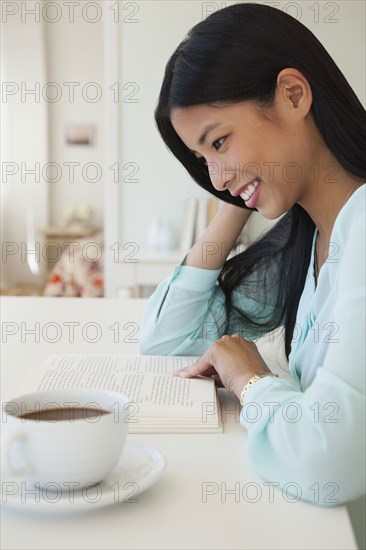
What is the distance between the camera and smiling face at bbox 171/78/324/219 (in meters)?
1.04

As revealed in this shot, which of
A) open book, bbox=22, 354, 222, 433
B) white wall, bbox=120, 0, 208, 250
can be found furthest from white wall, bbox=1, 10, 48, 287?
open book, bbox=22, 354, 222, 433

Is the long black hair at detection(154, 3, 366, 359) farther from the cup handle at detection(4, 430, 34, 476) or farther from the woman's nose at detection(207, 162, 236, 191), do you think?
the cup handle at detection(4, 430, 34, 476)

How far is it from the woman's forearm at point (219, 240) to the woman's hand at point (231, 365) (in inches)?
12.3

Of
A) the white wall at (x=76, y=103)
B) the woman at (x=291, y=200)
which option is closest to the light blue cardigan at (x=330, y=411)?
the woman at (x=291, y=200)

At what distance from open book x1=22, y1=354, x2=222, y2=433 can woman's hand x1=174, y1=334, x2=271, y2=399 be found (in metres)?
0.02

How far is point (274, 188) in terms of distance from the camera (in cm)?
110

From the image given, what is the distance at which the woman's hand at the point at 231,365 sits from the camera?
101 cm

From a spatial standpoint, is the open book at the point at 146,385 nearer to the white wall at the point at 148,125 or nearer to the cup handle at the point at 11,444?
the cup handle at the point at 11,444

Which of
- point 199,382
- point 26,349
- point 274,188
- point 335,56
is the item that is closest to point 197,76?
point 274,188

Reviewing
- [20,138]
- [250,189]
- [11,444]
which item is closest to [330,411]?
[11,444]

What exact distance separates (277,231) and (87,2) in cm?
583

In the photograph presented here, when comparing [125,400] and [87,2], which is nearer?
[125,400]

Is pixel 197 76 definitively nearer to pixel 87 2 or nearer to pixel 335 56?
pixel 335 56

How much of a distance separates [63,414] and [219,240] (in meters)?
0.68
